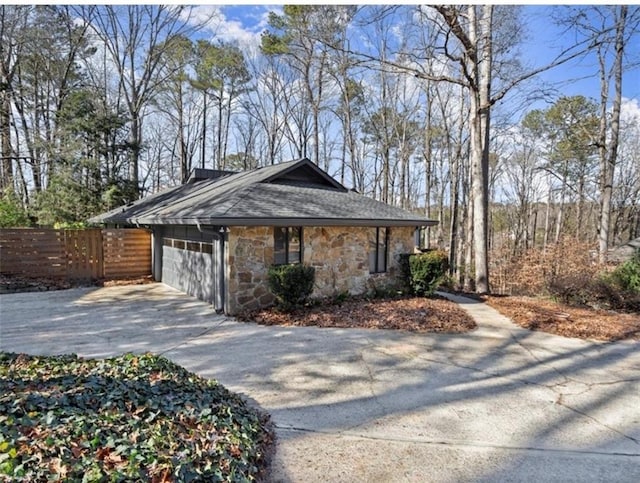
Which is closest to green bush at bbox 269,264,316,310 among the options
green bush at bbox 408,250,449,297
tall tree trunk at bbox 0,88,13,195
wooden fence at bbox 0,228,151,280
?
green bush at bbox 408,250,449,297

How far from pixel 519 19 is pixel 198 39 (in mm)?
16172

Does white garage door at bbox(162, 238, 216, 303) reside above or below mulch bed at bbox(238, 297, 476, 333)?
above

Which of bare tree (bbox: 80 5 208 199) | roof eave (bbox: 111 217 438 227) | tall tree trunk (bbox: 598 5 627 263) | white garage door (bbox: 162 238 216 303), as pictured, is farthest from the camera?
bare tree (bbox: 80 5 208 199)

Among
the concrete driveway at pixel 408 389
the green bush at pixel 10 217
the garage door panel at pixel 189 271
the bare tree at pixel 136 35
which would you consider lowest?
the concrete driveway at pixel 408 389

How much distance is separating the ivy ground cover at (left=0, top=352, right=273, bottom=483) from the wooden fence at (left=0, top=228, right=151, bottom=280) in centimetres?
855

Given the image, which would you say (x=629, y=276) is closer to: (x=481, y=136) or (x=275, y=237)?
(x=481, y=136)

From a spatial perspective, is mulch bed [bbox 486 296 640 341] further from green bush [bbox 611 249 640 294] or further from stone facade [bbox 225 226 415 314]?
stone facade [bbox 225 226 415 314]

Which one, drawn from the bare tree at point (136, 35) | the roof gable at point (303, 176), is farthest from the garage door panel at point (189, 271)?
the bare tree at point (136, 35)

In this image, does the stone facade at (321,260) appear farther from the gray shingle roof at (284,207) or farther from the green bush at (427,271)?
the green bush at (427,271)

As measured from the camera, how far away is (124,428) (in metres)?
2.72

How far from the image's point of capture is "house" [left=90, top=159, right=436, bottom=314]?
761 centimetres

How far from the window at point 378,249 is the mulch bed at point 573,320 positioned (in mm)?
2988

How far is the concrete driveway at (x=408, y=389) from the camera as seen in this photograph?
9.64 feet

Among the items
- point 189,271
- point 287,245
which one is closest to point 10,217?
point 189,271
